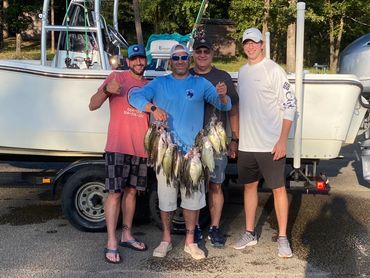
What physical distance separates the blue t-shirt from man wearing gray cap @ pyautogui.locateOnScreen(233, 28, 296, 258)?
1.32ft

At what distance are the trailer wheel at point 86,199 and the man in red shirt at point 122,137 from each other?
2.31 ft

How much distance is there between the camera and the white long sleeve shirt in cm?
439

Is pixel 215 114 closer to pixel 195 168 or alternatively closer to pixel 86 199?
pixel 195 168

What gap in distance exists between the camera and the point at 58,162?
221 inches

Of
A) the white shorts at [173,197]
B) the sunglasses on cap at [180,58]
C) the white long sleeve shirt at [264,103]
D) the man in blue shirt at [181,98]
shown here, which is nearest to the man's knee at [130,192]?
the white shorts at [173,197]

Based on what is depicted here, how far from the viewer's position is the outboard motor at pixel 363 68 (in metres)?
5.72

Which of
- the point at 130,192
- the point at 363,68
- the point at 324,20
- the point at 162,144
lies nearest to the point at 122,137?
the point at 162,144

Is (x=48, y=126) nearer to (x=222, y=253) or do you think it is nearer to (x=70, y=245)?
(x=70, y=245)

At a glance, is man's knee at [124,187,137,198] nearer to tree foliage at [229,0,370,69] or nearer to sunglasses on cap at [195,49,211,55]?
sunglasses on cap at [195,49,211,55]

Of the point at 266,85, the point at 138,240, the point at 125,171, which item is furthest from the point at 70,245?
the point at 266,85

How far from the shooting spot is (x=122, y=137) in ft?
14.2

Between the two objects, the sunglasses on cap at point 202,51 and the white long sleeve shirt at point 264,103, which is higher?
the sunglasses on cap at point 202,51

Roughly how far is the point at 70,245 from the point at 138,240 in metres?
0.63

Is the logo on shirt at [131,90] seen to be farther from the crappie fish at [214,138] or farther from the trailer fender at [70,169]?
the trailer fender at [70,169]
